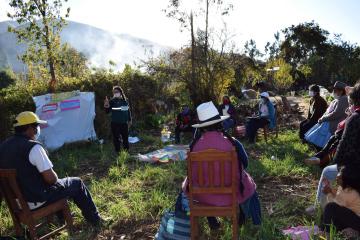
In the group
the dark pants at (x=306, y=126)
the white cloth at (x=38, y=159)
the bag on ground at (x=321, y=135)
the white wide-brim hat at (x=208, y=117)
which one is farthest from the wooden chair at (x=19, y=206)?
the dark pants at (x=306, y=126)

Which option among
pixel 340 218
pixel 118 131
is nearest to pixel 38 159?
pixel 340 218

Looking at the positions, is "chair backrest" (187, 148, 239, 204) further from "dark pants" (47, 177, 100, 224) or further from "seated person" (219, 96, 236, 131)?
"seated person" (219, 96, 236, 131)

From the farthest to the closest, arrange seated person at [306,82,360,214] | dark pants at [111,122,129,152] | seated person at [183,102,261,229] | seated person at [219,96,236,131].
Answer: seated person at [219,96,236,131], dark pants at [111,122,129,152], seated person at [183,102,261,229], seated person at [306,82,360,214]

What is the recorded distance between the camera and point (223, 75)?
14.3 metres

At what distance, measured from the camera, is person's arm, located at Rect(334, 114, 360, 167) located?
3.57m

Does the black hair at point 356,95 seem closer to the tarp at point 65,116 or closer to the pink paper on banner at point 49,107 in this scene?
the tarp at point 65,116

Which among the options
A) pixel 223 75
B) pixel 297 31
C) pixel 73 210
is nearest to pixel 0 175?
pixel 73 210

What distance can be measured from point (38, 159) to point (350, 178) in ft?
10.3

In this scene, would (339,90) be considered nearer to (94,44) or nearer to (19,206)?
(19,206)

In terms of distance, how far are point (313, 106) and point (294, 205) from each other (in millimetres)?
4100

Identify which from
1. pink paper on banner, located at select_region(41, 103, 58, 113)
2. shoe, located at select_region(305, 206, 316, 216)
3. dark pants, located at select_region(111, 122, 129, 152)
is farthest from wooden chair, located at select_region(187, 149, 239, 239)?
pink paper on banner, located at select_region(41, 103, 58, 113)

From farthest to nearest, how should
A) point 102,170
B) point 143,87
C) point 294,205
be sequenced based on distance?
point 143,87
point 102,170
point 294,205

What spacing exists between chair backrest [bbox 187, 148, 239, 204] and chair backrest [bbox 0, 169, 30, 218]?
1.80m

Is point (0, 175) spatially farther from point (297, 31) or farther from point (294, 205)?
point (297, 31)
